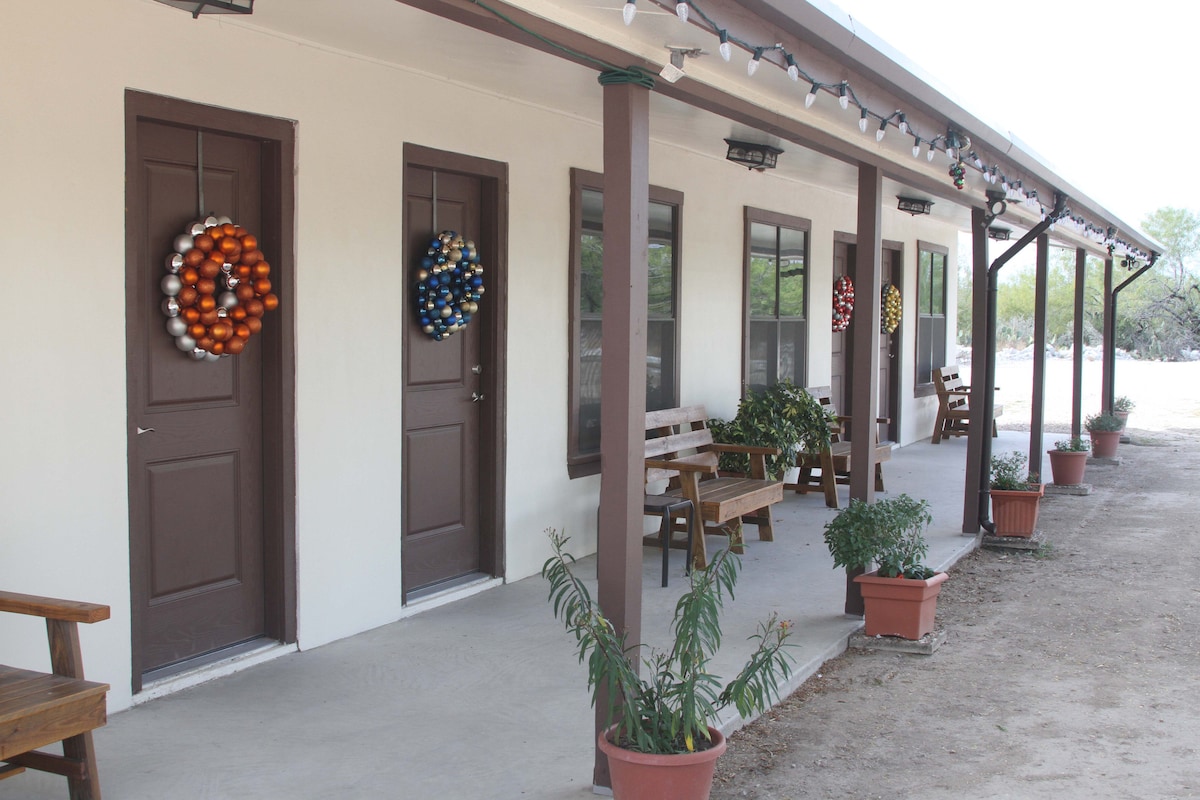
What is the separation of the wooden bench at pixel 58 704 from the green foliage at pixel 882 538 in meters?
3.28

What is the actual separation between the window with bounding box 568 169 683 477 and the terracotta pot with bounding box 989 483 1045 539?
90.9 inches

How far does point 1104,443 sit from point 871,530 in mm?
8369

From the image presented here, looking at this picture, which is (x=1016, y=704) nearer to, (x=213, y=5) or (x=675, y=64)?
(x=675, y=64)

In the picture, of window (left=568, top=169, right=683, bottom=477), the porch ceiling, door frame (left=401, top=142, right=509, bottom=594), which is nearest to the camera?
the porch ceiling

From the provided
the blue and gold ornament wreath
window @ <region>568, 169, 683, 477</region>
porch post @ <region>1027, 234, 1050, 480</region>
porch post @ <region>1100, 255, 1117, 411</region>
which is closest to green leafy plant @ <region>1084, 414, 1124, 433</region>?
porch post @ <region>1100, 255, 1117, 411</region>

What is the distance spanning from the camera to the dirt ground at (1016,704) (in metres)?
3.67

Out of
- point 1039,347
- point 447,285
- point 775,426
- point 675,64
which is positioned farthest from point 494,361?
point 1039,347

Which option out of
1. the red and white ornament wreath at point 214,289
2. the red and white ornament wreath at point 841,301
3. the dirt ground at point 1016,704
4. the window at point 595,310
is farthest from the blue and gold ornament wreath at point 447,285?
the red and white ornament wreath at point 841,301

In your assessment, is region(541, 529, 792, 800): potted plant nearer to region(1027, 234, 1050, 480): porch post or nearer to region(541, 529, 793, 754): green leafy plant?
region(541, 529, 793, 754): green leafy plant

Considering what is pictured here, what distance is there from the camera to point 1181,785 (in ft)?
11.9

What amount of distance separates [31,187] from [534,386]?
2.97 meters

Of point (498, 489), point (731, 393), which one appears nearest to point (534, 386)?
point (498, 489)

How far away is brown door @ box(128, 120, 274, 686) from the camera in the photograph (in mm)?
4004

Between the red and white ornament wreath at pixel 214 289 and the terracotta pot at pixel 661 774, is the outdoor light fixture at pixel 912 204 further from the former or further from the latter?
the terracotta pot at pixel 661 774
